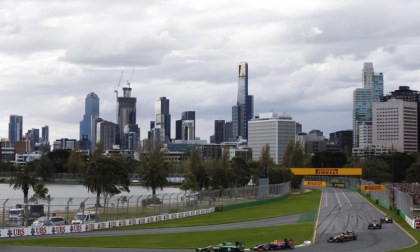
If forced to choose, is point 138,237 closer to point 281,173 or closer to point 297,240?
point 297,240

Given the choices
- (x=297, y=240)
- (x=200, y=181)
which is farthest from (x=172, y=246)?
(x=200, y=181)

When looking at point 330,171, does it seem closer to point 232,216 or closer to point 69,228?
point 232,216

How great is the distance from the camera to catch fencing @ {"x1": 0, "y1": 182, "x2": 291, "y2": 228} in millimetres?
61250

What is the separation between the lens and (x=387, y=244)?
5269 cm

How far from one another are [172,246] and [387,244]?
20.0 metres

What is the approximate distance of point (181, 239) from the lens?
5619 cm

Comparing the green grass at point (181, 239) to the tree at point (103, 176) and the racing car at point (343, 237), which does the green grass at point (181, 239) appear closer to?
the racing car at point (343, 237)

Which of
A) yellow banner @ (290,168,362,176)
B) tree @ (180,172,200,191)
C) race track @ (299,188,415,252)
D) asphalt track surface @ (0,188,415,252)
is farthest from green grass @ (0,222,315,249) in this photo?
yellow banner @ (290,168,362,176)

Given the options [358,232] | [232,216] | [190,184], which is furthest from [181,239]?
[190,184]

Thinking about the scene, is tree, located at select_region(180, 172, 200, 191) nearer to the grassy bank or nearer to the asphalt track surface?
the asphalt track surface

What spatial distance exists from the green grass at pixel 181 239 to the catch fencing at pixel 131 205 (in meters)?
6.22

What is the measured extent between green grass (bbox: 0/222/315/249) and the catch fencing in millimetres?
6217

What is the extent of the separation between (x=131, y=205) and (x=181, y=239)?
40.7 meters

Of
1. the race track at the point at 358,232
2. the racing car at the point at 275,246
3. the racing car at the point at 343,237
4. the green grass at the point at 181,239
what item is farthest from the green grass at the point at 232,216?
the racing car at the point at 275,246
